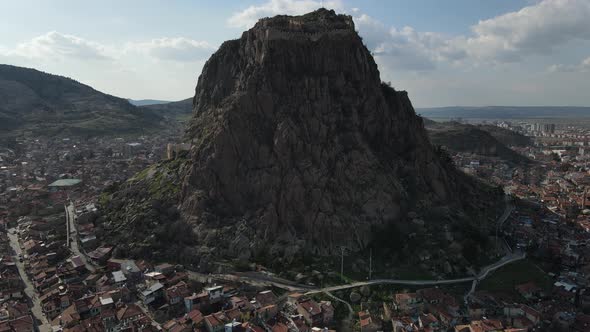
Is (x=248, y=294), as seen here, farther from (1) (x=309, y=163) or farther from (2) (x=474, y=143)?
(2) (x=474, y=143)

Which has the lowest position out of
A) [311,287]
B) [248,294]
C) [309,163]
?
[248,294]

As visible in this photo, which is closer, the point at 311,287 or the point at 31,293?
the point at 311,287

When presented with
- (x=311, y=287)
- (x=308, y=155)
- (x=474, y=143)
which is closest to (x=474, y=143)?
(x=474, y=143)

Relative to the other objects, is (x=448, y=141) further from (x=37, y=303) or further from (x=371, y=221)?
(x=37, y=303)

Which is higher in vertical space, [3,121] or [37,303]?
[3,121]

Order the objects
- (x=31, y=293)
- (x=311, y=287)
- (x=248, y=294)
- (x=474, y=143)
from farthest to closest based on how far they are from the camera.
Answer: (x=474, y=143)
(x=31, y=293)
(x=311, y=287)
(x=248, y=294)

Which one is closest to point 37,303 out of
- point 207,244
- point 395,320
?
point 207,244

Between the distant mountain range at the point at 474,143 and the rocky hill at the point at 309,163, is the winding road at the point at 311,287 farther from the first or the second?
the distant mountain range at the point at 474,143
